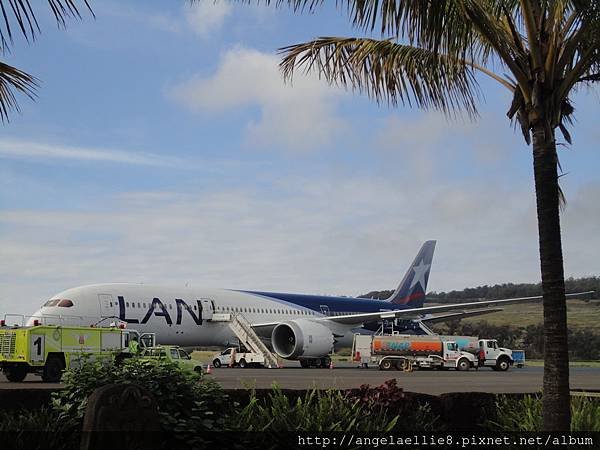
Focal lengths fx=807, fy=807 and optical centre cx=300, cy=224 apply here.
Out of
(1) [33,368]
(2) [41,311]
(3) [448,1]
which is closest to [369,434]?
(3) [448,1]

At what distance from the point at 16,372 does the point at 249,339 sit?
17.2 metres

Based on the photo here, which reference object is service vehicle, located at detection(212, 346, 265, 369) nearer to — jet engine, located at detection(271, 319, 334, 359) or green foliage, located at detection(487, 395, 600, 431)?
jet engine, located at detection(271, 319, 334, 359)

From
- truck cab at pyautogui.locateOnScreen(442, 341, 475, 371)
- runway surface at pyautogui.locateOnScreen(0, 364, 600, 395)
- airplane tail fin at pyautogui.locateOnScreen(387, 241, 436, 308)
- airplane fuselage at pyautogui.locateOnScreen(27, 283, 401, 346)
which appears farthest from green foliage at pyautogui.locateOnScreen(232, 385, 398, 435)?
airplane tail fin at pyautogui.locateOnScreen(387, 241, 436, 308)

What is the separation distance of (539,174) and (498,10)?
1710 mm

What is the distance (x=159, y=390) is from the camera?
22.8ft

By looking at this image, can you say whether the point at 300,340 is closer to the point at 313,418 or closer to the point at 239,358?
the point at 239,358

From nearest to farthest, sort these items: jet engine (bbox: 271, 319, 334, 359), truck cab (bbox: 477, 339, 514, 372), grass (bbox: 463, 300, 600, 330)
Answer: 1. jet engine (bbox: 271, 319, 334, 359)
2. truck cab (bbox: 477, 339, 514, 372)
3. grass (bbox: 463, 300, 600, 330)

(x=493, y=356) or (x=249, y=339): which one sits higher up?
(x=249, y=339)

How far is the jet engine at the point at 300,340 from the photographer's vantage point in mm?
39062

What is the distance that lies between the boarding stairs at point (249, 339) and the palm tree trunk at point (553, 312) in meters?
31.3

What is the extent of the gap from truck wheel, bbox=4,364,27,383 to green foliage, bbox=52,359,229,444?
17333 millimetres

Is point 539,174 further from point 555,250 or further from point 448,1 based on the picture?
point 448,1

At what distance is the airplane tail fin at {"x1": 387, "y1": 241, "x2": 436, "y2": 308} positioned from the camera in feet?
185

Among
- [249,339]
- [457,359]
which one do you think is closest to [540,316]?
[457,359]
